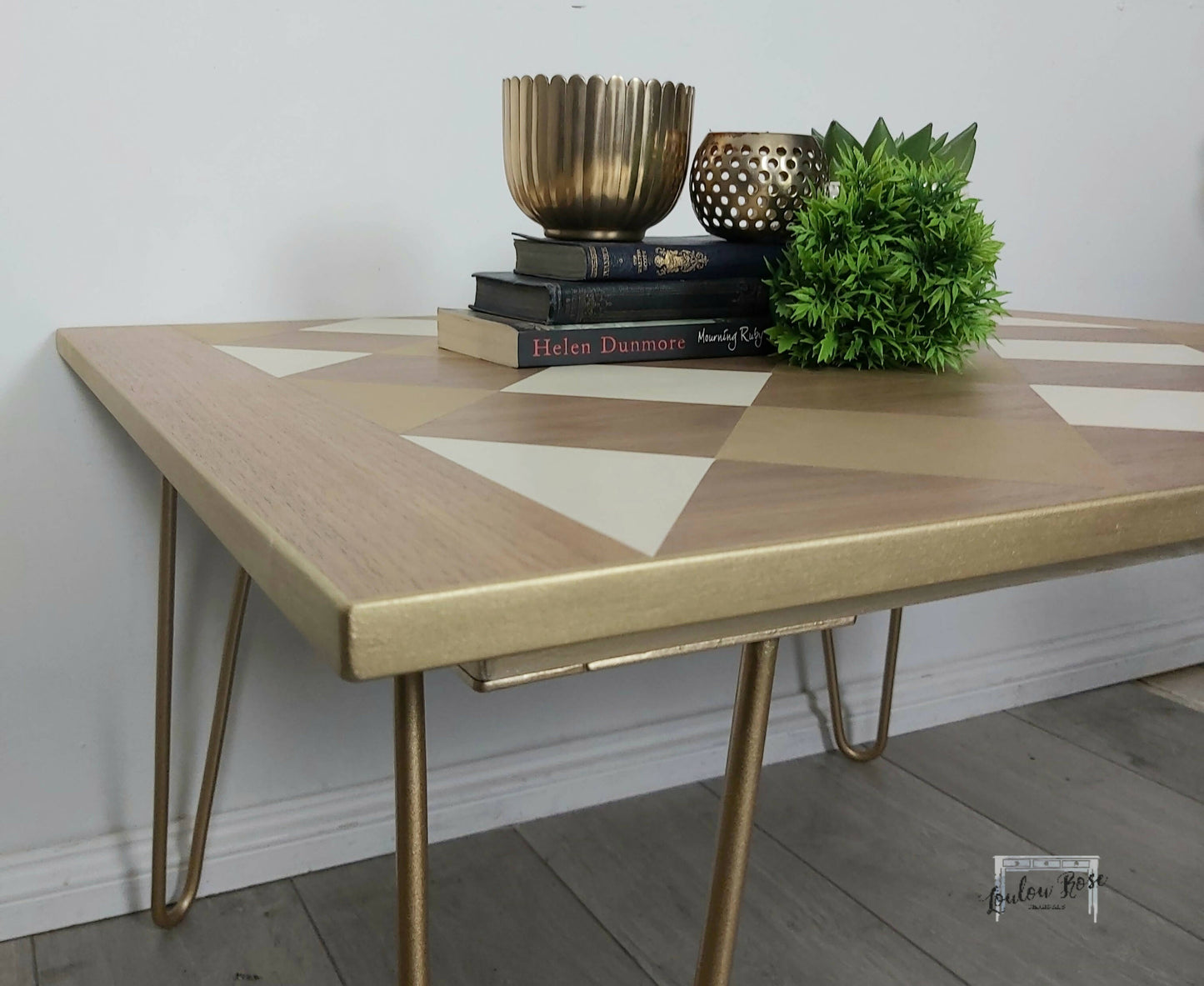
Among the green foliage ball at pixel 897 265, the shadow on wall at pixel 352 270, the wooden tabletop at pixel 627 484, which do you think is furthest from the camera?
the shadow on wall at pixel 352 270

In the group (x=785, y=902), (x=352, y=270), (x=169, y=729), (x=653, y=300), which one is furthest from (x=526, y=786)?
(x=653, y=300)

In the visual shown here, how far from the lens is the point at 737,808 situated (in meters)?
0.51

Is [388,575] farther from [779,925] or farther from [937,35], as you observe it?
[937,35]

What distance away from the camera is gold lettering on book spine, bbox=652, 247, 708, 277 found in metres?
A: 0.83

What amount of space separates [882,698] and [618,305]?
0.91m

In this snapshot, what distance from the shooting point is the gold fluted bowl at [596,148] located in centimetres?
83

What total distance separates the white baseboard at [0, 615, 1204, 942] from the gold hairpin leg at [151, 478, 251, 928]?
4 centimetres

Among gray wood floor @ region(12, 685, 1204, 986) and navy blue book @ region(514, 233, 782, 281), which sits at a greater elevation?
navy blue book @ region(514, 233, 782, 281)

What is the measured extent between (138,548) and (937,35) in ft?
3.71

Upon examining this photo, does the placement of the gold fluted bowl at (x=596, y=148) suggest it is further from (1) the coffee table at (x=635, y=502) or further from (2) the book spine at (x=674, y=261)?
(1) the coffee table at (x=635, y=502)

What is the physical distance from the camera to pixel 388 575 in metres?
0.34

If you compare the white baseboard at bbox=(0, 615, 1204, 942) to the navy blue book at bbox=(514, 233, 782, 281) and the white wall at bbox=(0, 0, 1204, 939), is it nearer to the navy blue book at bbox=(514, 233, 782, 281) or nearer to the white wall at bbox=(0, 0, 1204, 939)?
the white wall at bbox=(0, 0, 1204, 939)

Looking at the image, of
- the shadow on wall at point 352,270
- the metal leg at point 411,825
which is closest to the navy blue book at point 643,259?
the shadow on wall at point 352,270

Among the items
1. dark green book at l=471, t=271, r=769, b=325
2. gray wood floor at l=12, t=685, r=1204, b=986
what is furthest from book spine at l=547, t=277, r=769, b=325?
gray wood floor at l=12, t=685, r=1204, b=986
